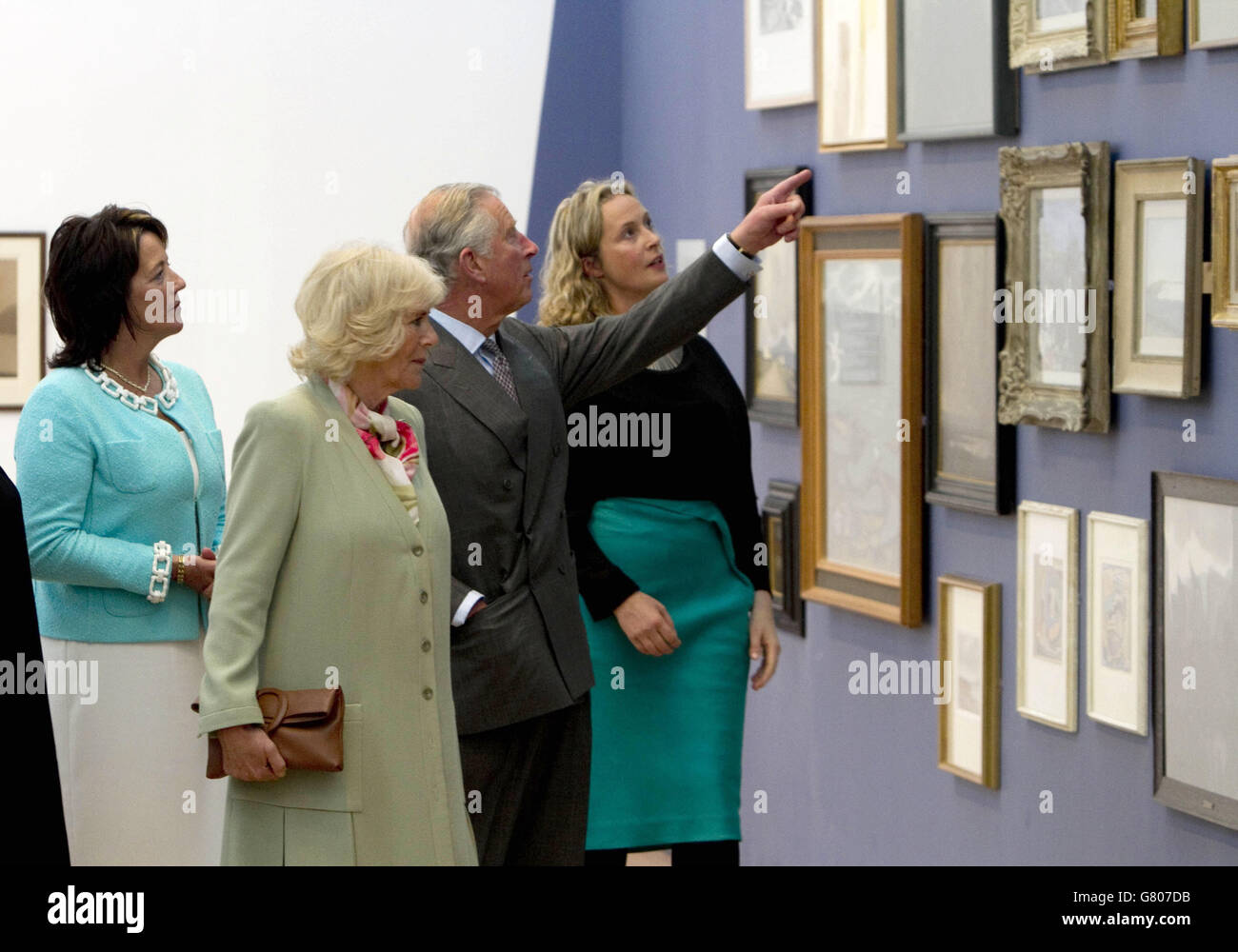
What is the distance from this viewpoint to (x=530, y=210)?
6.48 meters

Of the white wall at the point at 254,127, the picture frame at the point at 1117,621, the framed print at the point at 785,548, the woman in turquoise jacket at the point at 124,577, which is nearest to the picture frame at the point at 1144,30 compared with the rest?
the picture frame at the point at 1117,621

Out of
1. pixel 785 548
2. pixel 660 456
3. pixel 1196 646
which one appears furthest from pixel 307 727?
pixel 785 548

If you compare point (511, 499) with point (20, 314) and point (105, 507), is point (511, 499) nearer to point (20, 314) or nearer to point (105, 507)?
point (105, 507)

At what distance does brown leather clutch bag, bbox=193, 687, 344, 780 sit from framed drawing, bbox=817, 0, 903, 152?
2.34m

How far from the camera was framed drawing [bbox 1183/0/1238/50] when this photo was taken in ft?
10.5

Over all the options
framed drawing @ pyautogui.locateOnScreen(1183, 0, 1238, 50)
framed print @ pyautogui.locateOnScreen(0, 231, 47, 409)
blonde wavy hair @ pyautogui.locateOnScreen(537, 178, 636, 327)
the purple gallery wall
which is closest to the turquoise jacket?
blonde wavy hair @ pyautogui.locateOnScreen(537, 178, 636, 327)

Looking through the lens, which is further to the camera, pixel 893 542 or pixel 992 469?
pixel 893 542

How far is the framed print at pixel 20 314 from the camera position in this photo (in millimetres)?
5895

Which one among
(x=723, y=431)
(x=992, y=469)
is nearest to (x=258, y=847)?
(x=723, y=431)

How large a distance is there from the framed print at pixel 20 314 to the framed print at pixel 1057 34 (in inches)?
137

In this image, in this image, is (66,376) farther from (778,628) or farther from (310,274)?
(778,628)

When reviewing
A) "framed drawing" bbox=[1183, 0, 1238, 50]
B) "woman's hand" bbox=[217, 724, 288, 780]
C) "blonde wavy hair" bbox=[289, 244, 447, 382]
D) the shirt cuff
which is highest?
"framed drawing" bbox=[1183, 0, 1238, 50]

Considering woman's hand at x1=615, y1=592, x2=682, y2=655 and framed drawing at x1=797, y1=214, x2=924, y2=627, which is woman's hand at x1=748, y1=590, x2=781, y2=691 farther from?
framed drawing at x1=797, y1=214, x2=924, y2=627
